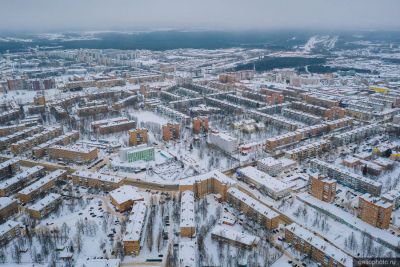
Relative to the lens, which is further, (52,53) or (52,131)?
(52,53)

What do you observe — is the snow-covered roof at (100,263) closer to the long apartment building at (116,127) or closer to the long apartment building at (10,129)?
the long apartment building at (116,127)

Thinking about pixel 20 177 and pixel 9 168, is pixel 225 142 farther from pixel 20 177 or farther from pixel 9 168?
pixel 9 168

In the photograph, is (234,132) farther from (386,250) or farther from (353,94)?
(353,94)

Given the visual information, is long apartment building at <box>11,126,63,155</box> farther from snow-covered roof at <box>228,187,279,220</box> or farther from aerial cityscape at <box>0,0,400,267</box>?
snow-covered roof at <box>228,187,279,220</box>

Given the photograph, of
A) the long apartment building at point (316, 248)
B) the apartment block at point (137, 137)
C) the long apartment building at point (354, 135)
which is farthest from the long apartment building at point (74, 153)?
the long apartment building at point (354, 135)

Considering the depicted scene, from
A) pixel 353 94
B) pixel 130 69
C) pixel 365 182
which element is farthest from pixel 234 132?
pixel 130 69
